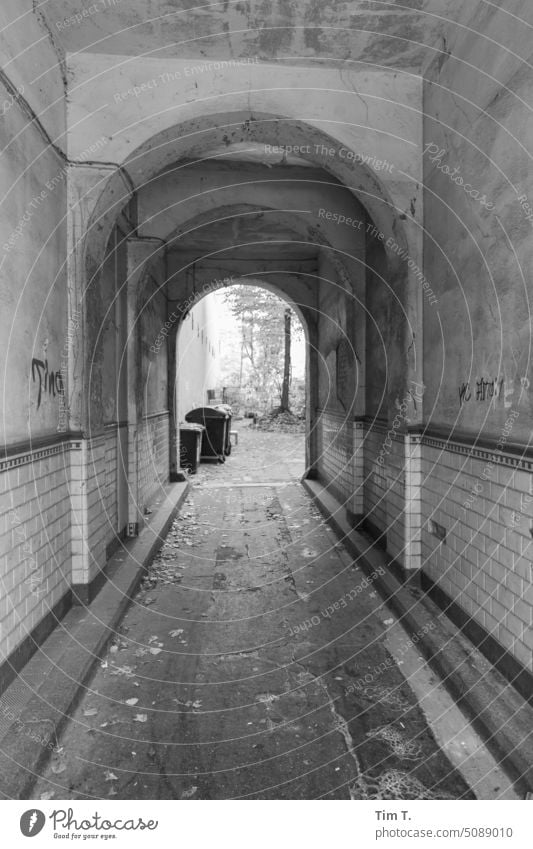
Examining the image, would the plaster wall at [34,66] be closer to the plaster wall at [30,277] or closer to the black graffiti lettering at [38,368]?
the plaster wall at [30,277]

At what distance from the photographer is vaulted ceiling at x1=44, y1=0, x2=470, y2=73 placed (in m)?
3.64

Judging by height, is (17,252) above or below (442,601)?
above

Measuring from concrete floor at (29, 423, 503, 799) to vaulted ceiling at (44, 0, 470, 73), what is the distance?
424 cm

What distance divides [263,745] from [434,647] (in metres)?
1.33

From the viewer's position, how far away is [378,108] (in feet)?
14.3

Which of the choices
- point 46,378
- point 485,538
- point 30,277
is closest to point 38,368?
point 46,378

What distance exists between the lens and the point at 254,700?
3219mm

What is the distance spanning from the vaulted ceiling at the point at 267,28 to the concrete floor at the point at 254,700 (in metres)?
4.24

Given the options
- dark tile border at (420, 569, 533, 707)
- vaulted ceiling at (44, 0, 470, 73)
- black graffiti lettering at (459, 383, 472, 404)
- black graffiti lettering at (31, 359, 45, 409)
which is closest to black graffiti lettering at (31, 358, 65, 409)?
black graffiti lettering at (31, 359, 45, 409)

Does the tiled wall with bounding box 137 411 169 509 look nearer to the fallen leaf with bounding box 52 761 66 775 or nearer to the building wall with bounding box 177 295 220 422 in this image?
the building wall with bounding box 177 295 220 422

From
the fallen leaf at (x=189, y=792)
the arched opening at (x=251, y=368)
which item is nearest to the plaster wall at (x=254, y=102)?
the fallen leaf at (x=189, y=792)
